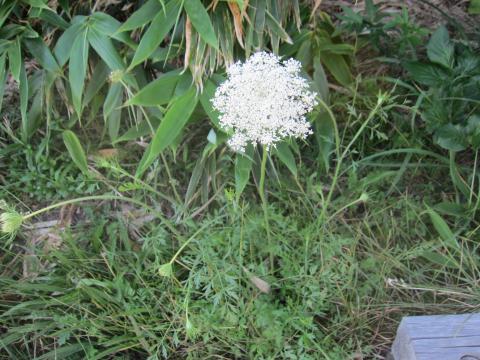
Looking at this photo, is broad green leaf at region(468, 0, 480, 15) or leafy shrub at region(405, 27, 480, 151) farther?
broad green leaf at region(468, 0, 480, 15)

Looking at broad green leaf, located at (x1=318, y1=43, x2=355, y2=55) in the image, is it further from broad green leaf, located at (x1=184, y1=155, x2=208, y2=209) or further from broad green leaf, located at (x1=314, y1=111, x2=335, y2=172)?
broad green leaf, located at (x1=184, y1=155, x2=208, y2=209)

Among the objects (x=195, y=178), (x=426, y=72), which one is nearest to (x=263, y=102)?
(x=195, y=178)

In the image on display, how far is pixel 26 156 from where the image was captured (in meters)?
1.78

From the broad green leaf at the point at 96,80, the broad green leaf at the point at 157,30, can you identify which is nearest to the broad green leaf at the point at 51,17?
the broad green leaf at the point at 96,80

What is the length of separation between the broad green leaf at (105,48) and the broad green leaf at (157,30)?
0.15 m

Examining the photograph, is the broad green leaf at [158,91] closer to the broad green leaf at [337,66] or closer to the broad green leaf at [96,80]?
the broad green leaf at [96,80]

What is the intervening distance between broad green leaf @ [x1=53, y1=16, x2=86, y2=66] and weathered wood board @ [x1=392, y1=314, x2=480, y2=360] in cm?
113

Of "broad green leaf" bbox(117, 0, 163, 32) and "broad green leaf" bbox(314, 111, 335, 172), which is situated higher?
"broad green leaf" bbox(117, 0, 163, 32)

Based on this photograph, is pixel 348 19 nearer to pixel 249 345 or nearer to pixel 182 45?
pixel 182 45

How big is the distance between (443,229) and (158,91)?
869 millimetres

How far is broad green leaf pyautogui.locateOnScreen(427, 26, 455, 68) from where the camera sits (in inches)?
58.8

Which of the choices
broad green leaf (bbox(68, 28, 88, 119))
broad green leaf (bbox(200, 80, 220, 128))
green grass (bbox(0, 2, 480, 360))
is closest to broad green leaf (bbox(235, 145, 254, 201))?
green grass (bbox(0, 2, 480, 360))

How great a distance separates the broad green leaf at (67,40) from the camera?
1.45 metres

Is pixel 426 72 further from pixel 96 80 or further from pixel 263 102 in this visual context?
pixel 96 80
